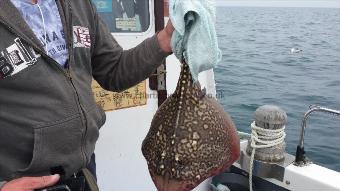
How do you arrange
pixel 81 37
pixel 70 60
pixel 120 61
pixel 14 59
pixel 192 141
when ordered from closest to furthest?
pixel 14 59 → pixel 192 141 → pixel 70 60 → pixel 81 37 → pixel 120 61

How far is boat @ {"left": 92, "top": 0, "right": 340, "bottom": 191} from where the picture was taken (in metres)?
3.62

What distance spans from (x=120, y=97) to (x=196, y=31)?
1.96 metres

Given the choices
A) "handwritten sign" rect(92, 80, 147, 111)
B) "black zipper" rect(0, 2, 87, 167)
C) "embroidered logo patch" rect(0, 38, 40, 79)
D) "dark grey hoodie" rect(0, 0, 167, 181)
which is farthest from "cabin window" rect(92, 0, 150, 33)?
"embroidered logo patch" rect(0, 38, 40, 79)

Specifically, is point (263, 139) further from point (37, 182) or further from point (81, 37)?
point (37, 182)

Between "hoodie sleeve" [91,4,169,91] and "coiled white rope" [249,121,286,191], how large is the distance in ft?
5.64

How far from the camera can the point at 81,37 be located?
2279mm

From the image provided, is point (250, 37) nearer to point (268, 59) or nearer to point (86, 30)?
point (268, 59)

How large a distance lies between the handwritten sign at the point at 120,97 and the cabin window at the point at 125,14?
52 cm

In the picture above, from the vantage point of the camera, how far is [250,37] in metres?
29.9

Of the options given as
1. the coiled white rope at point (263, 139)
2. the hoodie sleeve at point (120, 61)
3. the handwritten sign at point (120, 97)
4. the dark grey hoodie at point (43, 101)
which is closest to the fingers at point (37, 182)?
the dark grey hoodie at point (43, 101)

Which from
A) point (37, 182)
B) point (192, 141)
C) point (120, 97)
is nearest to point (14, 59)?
point (37, 182)

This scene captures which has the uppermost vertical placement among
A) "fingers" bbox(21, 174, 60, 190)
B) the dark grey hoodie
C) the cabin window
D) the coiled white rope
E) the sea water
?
the cabin window

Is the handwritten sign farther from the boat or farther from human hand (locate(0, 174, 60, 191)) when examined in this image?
human hand (locate(0, 174, 60, 191))

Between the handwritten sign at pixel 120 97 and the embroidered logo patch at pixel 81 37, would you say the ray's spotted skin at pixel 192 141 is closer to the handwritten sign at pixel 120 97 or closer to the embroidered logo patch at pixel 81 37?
the embroidered logo patch at pixel 81 37
